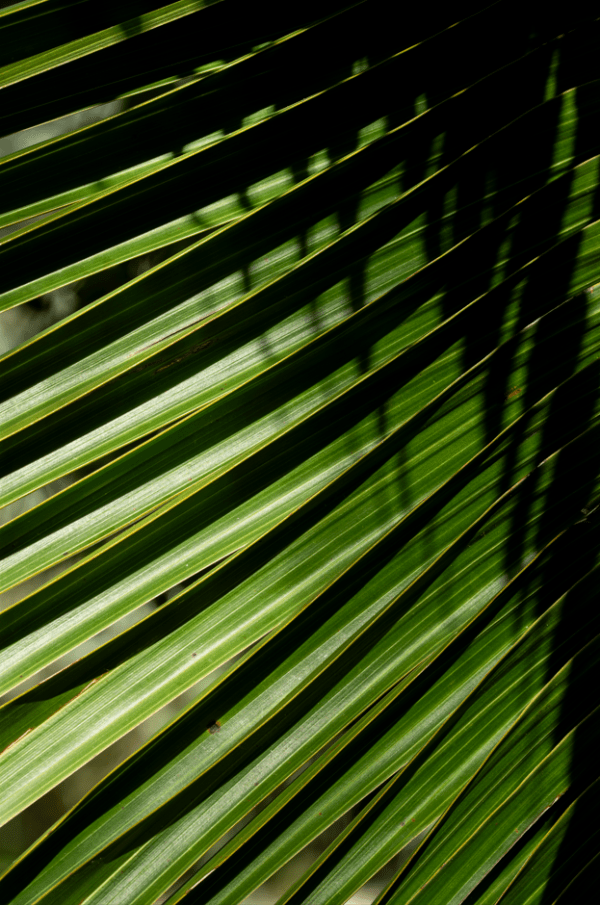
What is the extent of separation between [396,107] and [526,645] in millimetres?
541

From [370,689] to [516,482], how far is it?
0.24 m

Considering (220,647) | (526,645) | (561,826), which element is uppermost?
(220,647)

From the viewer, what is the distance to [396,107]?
0.54m

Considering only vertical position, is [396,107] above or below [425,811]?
above

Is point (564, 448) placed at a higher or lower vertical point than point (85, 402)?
lower

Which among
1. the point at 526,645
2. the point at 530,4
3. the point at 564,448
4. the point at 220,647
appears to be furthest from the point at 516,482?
the point at 530,4

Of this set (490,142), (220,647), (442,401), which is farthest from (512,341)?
(220,647)

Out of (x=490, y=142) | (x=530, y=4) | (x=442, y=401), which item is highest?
(x=530, y=4)

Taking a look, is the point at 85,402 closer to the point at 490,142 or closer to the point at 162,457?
the point at 162,457

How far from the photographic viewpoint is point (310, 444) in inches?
19.9

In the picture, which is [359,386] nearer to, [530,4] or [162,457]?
[162,457]

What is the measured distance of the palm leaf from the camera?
485mm

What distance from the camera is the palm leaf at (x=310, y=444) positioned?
48 centimetres

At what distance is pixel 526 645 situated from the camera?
53 cm
